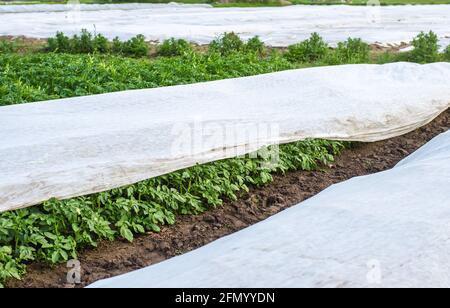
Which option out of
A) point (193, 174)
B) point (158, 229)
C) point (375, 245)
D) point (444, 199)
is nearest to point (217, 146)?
point (193, 174)

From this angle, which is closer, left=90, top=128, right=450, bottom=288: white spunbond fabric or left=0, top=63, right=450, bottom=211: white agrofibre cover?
left=90, top=128, right=450, bottom=288: white spunbond fabric

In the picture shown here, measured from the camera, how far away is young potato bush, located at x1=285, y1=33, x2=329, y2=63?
10109 mm

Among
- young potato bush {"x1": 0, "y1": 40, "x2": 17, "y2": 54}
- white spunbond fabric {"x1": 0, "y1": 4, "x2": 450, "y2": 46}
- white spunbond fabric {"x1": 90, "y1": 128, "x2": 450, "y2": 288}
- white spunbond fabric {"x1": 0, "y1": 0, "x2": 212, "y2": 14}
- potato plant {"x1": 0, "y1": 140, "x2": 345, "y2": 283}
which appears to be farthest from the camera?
white spunbond fabric {"x1": 0, "y1": 0, "x2": 212, "y2": 14}

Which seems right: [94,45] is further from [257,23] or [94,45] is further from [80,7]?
[80,7]

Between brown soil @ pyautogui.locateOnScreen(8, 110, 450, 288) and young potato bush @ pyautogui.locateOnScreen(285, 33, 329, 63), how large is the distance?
11.8ft

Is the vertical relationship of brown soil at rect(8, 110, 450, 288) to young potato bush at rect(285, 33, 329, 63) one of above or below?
below

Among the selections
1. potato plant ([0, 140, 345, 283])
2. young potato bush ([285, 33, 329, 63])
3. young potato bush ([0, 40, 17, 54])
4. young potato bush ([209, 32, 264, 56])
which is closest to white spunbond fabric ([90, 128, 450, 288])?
potato plant ([0, 140, 345, 283])

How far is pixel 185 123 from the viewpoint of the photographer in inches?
190

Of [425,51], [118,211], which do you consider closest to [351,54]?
[425,51]

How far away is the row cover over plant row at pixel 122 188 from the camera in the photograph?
3.84 m

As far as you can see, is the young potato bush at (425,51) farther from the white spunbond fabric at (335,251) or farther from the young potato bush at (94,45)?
the white spunbond fabric at (335,251)

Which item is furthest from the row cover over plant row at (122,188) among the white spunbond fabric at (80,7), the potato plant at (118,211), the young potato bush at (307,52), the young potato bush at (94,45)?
the white spunbond fabric at (80,7)

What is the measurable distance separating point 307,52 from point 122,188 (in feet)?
21.0

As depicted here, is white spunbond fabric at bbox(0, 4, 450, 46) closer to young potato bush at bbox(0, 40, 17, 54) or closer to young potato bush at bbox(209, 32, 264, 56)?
young potato bush at bbox(209, 32, 264, 56)
